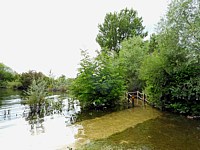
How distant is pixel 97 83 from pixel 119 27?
19596 millimetres

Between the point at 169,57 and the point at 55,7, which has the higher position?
the point at 55,7

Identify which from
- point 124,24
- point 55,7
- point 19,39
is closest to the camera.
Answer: point 55,7

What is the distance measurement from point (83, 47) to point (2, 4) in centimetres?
755

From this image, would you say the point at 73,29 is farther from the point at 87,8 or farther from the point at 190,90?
the point at 190,90

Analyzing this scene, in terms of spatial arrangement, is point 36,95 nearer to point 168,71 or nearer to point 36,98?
point 36,98

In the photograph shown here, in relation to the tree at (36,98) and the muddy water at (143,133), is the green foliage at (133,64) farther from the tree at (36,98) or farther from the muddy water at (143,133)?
the muddy water at (143,133)

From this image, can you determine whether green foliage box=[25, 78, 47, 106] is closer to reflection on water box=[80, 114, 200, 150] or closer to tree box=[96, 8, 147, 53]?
reflection on water box=[80, 114, 200, 150]

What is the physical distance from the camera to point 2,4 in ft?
49.5

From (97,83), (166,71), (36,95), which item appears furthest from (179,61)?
(36,95)

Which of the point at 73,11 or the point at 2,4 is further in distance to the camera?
the point at 73,11

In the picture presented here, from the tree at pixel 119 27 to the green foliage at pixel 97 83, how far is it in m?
17.0

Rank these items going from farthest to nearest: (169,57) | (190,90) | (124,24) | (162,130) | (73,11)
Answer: (124,24) < (73,11) < (169,57) < (190,90) < (162,130)

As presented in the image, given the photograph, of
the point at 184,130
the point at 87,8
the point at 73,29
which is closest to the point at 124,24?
the point at 73,29

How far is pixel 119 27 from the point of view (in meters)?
30.9
